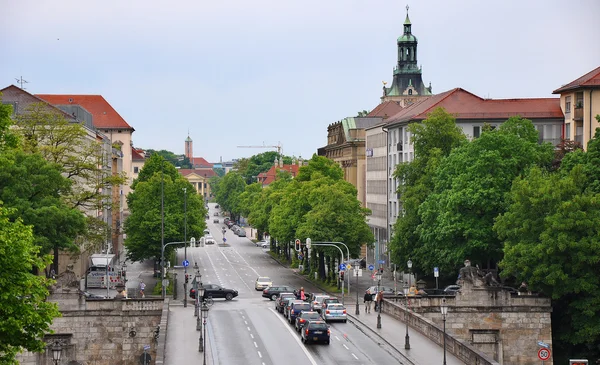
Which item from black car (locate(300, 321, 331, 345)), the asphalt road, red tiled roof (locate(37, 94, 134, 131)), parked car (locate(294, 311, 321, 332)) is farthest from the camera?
red tiled roof (locate(37, 94, 134, 131))

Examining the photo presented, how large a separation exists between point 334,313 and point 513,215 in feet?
45.3

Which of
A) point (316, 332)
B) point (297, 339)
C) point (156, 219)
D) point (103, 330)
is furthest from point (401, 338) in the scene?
point (156, 219)

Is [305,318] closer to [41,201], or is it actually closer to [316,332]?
[316,332]

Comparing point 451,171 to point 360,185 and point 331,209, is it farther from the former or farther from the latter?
point 360,185

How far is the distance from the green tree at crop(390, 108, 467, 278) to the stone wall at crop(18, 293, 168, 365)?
96.1ft

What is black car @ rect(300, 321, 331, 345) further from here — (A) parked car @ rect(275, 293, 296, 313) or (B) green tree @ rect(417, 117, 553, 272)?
(B) green tree @ rect(417, 117, 553, 272)

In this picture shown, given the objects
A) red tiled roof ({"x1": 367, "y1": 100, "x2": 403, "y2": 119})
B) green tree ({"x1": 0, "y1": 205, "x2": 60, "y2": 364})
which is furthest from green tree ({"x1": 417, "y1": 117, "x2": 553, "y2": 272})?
red tiled roof ({"x1": 367, "y1": 100, "x2": 403, "y2": 119})

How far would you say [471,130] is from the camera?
395 ft

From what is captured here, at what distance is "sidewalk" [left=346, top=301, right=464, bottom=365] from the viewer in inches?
2365

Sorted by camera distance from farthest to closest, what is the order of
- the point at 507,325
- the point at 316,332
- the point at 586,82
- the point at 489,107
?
the point at 489,107, the point at 586,82, the point at 507,325, the point at 316,332

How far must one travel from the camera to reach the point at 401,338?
222ft

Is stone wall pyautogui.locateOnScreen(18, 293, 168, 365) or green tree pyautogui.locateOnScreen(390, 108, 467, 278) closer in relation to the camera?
stone wall pyautogui.locateOnScreen(18, 293, 168, 365)

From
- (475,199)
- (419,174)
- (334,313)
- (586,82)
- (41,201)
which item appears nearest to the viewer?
(334,313)

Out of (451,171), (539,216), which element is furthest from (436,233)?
(539,216)
